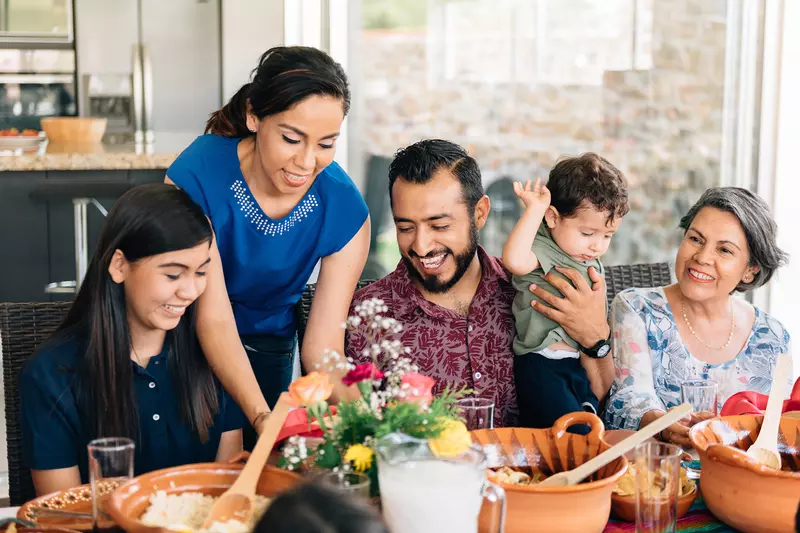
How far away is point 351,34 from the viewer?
354cm

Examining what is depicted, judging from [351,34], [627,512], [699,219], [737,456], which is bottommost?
[627,512]

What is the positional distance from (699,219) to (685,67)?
199cm

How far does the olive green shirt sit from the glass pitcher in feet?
2.92

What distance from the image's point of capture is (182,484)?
4.25 ft

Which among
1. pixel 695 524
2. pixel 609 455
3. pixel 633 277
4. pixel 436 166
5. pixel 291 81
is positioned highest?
pixel 291 81

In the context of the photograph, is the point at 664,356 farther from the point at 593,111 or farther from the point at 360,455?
the point at 593,111

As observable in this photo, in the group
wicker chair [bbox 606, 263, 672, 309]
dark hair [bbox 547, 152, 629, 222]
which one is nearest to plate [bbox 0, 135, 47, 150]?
wicker chair [bbox 606, 263, 672, 309]

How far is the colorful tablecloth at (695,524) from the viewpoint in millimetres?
1353

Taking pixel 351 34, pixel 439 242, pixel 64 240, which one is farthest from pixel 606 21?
pixel 64 240

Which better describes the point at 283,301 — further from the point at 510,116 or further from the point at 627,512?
the point at 510,116

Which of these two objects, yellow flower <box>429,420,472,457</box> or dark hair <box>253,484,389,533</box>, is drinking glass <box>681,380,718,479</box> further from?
dark hair <box>253,484,389,533</box>

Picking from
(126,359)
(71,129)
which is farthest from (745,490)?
(71,129)

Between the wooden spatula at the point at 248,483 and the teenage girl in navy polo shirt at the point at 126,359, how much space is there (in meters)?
0.52

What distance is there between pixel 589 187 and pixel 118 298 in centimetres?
99
